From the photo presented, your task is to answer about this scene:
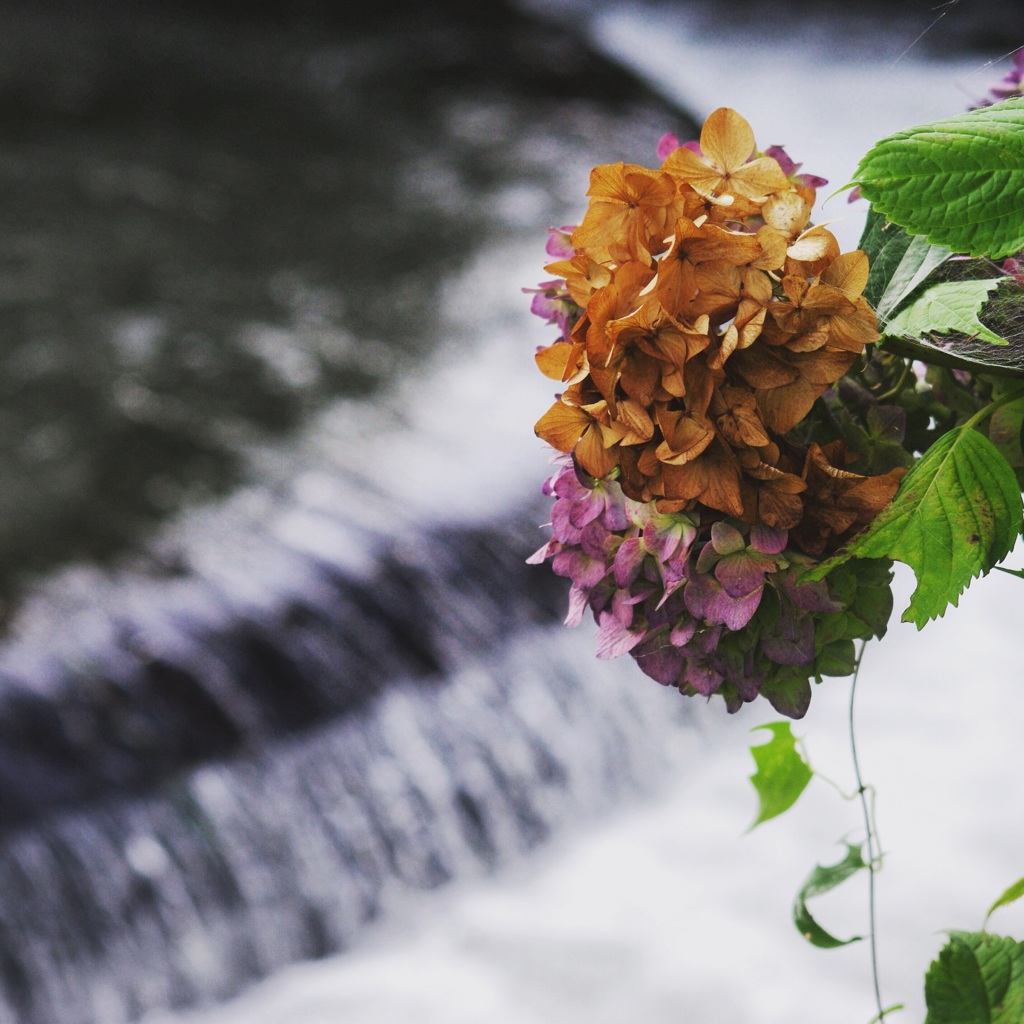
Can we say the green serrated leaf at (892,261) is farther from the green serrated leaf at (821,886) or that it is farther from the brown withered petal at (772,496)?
the green serrated leaf at (821,886)

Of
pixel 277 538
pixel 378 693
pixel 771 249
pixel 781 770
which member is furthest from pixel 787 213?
pixel 277 538

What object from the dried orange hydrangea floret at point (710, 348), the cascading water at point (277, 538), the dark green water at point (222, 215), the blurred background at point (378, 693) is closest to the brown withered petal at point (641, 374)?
the dried orange hydrangea floret at point (710, 348)

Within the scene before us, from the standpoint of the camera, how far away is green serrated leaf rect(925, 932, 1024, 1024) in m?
0.29

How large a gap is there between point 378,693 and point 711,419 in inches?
36.5

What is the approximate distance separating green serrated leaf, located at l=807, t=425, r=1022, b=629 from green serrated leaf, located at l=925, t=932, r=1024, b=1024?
0.35 ft

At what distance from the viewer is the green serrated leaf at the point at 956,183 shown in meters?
0.22

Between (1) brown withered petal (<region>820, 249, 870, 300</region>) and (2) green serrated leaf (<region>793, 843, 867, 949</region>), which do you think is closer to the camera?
(1) brown withered petal (<region>820, 249, 870, 300</region>)

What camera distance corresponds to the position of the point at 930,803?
3.02 feet

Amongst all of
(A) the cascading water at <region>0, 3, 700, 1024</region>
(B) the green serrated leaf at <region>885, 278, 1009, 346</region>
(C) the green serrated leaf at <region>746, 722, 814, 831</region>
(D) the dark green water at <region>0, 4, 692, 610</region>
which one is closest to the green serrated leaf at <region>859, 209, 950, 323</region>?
(B) the green serrated leaf at <region>885, 278, 1009, 346</region>

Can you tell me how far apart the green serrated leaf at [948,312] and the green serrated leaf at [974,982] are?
0.53ft

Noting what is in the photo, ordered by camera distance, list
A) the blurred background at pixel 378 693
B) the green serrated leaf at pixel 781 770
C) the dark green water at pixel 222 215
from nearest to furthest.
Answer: the green serrated leaf at pixel 781 770
the blurred background at pixel 378 693
the dark green water at pixel 222 215

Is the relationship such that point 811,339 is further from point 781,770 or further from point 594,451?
point 781,770

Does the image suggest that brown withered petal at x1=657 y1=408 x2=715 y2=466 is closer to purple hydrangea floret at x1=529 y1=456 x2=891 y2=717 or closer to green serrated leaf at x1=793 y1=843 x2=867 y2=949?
purple hydrangea floret at x1=529 y1=456 x2=891 y2=717

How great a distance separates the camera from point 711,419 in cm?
24
